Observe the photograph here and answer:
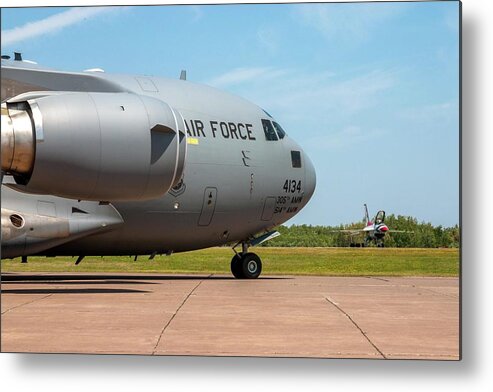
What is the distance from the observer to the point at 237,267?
22031mm

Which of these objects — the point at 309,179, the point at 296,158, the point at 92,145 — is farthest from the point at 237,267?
the point at 92,145

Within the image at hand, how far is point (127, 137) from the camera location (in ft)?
34.2

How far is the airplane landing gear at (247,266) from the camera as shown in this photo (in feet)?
71.9

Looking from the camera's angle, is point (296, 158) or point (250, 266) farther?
point (250, 266)

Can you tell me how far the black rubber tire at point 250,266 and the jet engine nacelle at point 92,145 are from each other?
11.0 metres

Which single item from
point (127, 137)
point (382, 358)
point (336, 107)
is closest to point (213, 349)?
point (382, 358)

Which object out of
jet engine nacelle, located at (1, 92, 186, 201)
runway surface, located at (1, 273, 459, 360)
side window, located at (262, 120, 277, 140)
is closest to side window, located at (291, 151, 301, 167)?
side window, located at (262, 120, 277, 140)

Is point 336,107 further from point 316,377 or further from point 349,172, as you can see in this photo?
point 316,377

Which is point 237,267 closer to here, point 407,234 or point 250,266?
point 250,266

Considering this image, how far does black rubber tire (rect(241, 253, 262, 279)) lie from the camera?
21891mm

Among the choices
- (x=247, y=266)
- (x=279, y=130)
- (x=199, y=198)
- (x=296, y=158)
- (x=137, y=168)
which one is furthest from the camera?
(x=247, y=266)

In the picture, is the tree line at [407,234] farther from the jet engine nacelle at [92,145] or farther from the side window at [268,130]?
the side window at [268,130]

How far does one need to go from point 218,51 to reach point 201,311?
3536mm

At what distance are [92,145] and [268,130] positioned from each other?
36.9 feet
